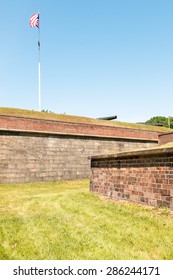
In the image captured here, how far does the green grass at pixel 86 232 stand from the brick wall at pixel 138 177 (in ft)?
1.14

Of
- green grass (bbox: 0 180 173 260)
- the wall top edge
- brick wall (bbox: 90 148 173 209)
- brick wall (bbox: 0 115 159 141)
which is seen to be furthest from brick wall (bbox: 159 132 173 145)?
green grass (bbox: 0 180 173 260)

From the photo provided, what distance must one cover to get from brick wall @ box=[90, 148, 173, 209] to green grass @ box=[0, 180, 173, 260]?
0.35 metres

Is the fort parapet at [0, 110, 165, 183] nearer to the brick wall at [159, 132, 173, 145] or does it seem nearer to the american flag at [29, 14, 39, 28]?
the brick wall at [159, 132, 173, 145]

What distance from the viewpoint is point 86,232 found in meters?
5.32

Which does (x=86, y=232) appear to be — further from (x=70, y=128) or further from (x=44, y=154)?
(x=70, y=128)

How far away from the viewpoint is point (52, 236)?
5141 millimetres

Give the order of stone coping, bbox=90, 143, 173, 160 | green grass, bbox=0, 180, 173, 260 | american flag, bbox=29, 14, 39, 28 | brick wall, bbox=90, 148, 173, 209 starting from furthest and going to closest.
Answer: american flag, bbox=29, 14, 39, 28
brick wall, bbox=90, 148, 173, 209
stone coping, bbox=90, 143, 173, 160
green grass, bbox=0, 180, 173, 260

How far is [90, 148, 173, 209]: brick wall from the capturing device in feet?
21.8

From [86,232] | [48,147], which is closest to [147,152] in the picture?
[86,232]

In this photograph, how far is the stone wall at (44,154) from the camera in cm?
1564

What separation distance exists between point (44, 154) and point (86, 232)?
11.9m
